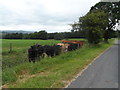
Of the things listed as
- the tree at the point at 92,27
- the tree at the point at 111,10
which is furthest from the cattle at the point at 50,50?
the tree at the point at 111,10

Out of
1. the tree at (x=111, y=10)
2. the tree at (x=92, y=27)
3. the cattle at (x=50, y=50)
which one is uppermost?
the tree at (x=111, y=10)

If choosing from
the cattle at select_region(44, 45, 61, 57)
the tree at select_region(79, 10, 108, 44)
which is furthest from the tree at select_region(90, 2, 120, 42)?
the cattle at select_region(44, 45, 61, 57)

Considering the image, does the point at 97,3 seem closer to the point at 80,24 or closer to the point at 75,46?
the point at 80,24

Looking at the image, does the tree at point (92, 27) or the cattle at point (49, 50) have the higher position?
the tree at point (92, 27)

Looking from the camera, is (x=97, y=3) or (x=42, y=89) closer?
(x=42, y=89)

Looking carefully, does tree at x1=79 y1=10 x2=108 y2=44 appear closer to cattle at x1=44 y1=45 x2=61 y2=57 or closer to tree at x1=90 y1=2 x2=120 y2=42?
tree at x1=90 y1=2 x2=120 y2=42

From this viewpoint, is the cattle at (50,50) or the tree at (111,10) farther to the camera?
the tree at (111,10)

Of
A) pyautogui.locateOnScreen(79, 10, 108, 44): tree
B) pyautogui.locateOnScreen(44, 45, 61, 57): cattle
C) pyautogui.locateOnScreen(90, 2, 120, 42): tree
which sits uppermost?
pyautogui.locateOnScreen(90, 2, 120, 42): tree

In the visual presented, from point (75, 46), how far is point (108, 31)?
79.1 feet

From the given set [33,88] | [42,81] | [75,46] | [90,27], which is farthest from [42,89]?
[90,27]

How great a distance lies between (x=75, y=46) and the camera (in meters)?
27.7

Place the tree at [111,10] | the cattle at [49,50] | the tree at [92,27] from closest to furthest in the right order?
the cattle at [49,50]
the tree at [92,27]
the tree at [111,10]

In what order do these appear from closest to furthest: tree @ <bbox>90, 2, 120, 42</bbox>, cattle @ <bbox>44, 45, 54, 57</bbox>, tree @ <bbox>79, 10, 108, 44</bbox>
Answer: cattle @ <bbox>44, 45, 54, 57</bbox> → tree @ <bbox>79, 10, 108, 44</bbox> → tree @ <bbox>90, 2, 120, 42</bbox>

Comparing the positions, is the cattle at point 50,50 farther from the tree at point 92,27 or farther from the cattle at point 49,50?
the tree at point 92,27
